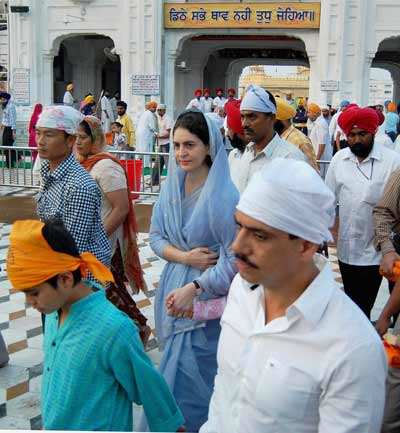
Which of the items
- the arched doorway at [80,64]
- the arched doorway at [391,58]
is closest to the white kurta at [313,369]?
the arched doorway at [391,58]

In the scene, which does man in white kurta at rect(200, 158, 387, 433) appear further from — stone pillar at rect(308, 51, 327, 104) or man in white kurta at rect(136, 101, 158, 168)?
stone pillar at rect(308, 51, 327, 104)

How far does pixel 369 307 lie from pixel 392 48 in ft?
69.2

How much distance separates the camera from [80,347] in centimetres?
182

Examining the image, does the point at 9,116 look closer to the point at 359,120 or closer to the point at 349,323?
the point at 359,120

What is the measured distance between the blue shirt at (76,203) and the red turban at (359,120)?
4.92ft

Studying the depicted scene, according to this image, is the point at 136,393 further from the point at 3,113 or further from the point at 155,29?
the point at 155,29

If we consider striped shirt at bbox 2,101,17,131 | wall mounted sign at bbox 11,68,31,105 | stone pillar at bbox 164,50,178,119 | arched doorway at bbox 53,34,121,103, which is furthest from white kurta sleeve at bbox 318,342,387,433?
arched doorway at bbox 53,34,121,103

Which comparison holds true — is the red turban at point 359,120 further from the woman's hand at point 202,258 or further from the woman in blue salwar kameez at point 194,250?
the woman's hand at point 202,258

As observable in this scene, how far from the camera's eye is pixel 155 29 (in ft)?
59.6

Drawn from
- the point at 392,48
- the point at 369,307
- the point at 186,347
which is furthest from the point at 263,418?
the point at 392,48

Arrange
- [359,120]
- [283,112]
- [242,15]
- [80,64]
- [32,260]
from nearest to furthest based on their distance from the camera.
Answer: [32,260], [359,120], [283,112], [242,15], [80,64]

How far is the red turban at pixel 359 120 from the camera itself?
3.44 meters

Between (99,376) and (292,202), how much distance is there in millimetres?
896

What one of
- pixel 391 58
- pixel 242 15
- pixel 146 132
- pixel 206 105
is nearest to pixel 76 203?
pixel 146 132
